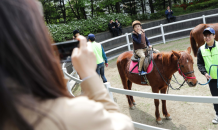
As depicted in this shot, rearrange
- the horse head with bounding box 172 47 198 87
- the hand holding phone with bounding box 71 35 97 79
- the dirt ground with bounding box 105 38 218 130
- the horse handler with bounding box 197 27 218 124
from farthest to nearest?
the dirt ground with bounding box 105 38 218 130
the horse head with bounding box 172 47 198 87
the horse handler with bounding box 197 27 218 124
the hand holding phone with bounding box 71 35 97 79

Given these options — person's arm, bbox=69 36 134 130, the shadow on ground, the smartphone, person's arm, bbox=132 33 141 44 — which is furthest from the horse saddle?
person's arm, bbox=69 36 134 130

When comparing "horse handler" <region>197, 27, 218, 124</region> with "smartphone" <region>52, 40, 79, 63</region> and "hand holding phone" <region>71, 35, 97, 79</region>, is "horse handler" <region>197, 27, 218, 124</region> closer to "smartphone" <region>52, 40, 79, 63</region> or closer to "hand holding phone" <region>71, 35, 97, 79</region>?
"smartphone" <region>52, 40, 79, 63</region>

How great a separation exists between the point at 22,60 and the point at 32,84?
0.10 metres

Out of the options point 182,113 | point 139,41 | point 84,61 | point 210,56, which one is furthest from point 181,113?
point 84,61

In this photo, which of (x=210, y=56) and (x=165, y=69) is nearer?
(x=210, y=56)

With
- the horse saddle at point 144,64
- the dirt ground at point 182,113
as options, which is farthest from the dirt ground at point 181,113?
the horse saddle at point 144,64

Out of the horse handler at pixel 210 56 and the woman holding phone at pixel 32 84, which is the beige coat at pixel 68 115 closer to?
the woman holding phone at pixel 32 84

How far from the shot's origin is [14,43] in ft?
2.07

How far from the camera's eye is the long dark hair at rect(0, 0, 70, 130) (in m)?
0.62

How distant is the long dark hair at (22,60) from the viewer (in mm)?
615

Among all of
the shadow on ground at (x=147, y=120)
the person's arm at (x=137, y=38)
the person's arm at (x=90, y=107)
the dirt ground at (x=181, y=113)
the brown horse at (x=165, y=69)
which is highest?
the person's arm at (x=137, y=38)

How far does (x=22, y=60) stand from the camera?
632 mm

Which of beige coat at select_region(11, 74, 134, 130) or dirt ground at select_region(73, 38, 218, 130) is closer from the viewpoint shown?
beige coat at select_region(11, 74, 134, 130)

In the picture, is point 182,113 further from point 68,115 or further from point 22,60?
point 22,60
